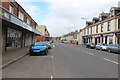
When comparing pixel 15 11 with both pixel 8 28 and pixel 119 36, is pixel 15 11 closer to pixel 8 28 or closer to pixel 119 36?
pixel 8 28

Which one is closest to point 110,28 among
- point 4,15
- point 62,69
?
point 62,69

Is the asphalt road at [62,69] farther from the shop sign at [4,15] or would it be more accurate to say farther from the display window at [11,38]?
the display window at [11,38]

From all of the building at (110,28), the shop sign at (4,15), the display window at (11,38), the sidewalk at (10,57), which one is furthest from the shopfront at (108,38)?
the shop sign at (4,15)

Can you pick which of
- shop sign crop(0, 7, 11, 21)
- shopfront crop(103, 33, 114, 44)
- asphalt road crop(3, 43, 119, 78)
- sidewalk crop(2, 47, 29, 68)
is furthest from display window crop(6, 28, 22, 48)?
shopfront crop(103, 33, 114, 44)

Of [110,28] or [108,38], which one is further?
[108,38]

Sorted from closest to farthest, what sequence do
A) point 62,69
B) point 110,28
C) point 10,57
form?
point 62,69, point 10,57, point 110,28

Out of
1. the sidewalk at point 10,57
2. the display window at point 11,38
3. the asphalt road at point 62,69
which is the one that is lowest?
the asphalt road at point 62,69

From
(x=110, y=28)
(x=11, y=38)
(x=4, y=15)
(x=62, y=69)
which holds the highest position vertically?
(x=110, y=28)

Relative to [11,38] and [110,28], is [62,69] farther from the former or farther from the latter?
[110,28]

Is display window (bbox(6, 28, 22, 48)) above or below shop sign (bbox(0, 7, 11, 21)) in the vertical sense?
below

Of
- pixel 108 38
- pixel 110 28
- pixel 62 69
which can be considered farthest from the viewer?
pixel 108 38

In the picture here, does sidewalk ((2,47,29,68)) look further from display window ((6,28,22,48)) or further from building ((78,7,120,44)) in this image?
building ((78,7,120,44))

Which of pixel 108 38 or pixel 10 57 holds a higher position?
pixel 108 38

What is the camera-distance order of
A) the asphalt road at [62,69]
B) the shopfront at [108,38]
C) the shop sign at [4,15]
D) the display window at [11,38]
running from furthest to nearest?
1. the shopfront at [108,38]
2. the display window at [11,38]
3. the shop sign at [4,15]
4. the asphalt road at [62,69]
